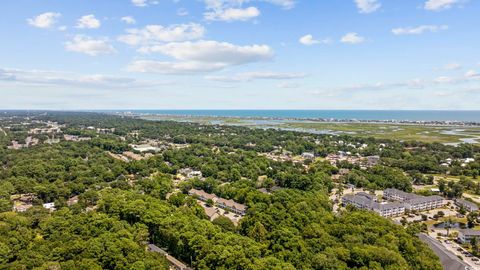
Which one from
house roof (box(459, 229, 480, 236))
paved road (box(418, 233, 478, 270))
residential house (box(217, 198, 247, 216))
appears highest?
house roof (box(459, 229, 480, 236))

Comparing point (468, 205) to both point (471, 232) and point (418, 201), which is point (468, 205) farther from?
point (471, 232)

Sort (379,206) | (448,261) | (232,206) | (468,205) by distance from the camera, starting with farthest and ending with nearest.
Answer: (468,205) < (232,206) < (379,206) < (448,261)

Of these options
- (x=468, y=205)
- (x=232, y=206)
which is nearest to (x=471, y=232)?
(x=468, y=205)

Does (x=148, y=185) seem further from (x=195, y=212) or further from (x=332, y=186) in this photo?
(x=332, y=186)

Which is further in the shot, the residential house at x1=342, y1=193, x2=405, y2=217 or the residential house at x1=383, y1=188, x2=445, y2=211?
the residential house at x1=383, y1=188, x2=445, y2=211

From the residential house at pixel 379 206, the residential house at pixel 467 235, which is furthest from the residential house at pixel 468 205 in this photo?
the residential house at pixel 467 235

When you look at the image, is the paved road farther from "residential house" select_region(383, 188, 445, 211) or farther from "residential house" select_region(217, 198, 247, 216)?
"residential house" select_region(217, 198, 247, 216)

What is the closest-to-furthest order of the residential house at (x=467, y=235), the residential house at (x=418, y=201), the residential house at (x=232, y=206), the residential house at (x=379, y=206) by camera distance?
the residential house at (x=467, y=235) < the residential house at (x=232, y=206) < the residential house at (x=379, y=206) < the residential house at (x=418, y=201)

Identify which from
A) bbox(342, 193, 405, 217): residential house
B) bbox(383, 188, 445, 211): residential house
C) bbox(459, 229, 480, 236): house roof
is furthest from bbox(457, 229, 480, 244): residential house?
bbox(383, 188, 445, 211): residential house

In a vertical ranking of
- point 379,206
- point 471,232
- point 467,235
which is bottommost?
point 467,235

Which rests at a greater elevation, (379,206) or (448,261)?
(379,206)

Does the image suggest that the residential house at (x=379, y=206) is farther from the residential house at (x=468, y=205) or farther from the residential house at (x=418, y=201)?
the residential house at (x=468, y=205)
